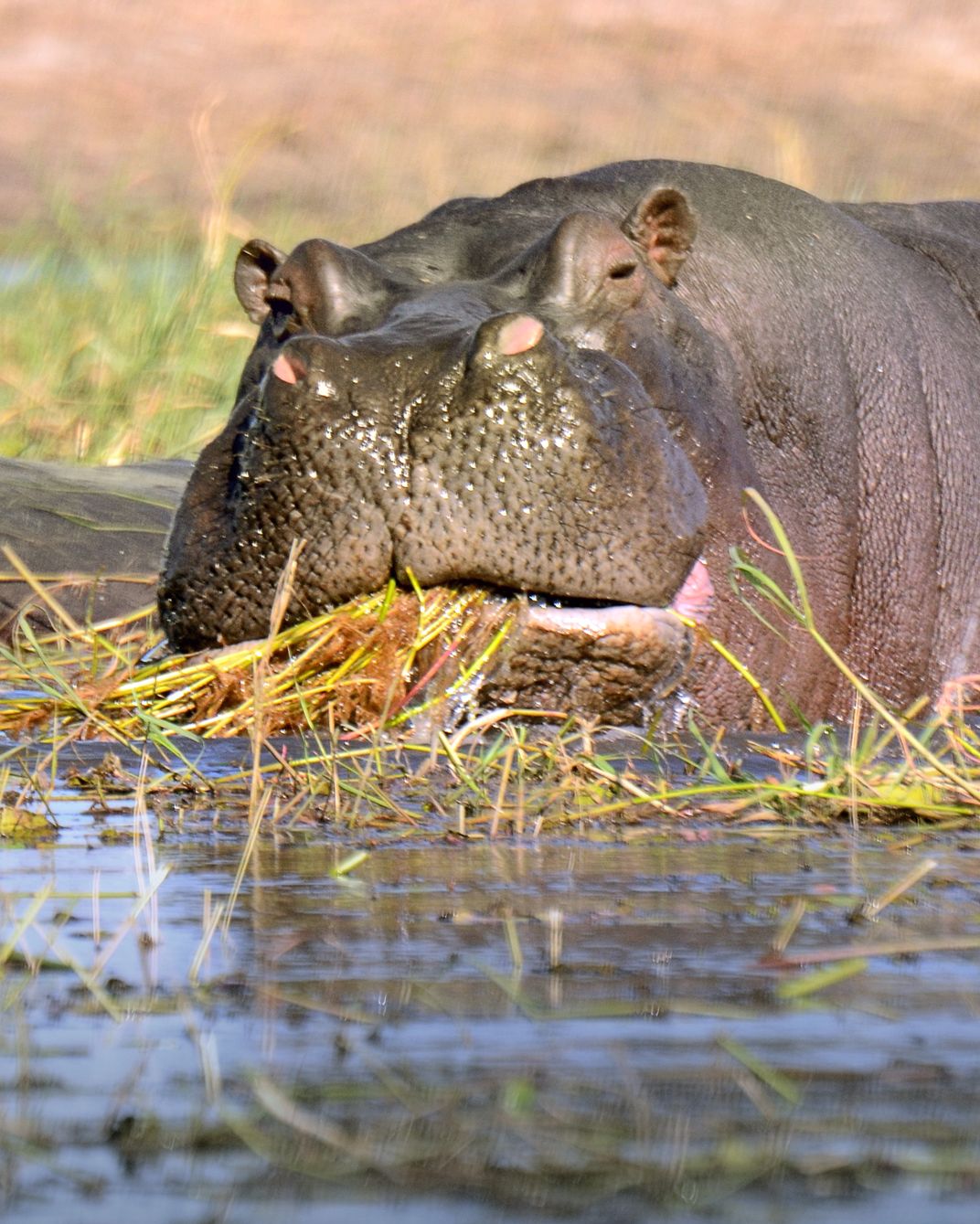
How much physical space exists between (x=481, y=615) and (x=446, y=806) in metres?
0.77

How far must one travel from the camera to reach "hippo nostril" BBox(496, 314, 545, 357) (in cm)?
334

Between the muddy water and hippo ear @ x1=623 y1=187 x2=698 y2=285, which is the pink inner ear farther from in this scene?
the muddy water

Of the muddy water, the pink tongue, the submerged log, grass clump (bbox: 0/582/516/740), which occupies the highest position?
the muddy water

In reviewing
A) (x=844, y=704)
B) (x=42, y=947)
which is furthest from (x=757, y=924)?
(x=844, y=704)

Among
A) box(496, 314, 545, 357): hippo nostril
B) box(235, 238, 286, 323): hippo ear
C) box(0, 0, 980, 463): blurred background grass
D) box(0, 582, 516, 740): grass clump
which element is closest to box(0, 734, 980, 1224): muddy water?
box(0, 582, 516, 740): grass clump

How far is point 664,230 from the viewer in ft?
13.5

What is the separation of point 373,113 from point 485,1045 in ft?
32.8

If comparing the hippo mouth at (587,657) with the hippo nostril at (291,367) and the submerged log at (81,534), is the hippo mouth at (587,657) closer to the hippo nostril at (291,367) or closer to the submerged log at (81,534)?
the hippo nostril at (291,367)

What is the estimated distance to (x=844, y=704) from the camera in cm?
434

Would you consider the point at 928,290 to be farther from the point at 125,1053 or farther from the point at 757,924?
the point at 125,1053

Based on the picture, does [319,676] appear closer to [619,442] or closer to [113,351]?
[619,442]

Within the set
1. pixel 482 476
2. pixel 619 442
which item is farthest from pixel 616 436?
pixel 482 476

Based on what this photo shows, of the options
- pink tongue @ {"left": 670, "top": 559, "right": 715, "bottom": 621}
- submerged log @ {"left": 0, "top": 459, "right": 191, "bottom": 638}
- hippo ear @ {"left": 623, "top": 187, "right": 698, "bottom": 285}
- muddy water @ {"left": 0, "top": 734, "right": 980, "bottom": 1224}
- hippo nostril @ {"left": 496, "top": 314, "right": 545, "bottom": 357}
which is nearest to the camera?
muddy water @ {"left": 0, "top": 734, "right": 980, "bottom": 1224}

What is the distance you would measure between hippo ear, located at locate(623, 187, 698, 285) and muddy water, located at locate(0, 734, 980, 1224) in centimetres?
200
